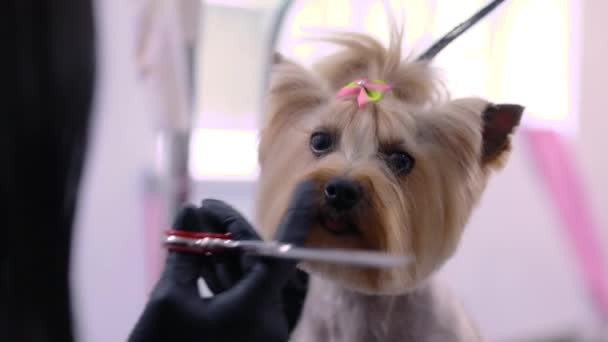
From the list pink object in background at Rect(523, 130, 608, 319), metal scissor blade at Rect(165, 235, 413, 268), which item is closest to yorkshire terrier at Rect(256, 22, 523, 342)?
metal scissor blade at Rect(165, 235, 413, 268)

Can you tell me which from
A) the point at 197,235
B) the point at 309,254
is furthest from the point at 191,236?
the point at 309,254

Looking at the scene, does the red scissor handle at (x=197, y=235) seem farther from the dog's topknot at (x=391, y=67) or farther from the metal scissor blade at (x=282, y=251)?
the dog's topknot at (x=391, y=67)

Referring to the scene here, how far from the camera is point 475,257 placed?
207 cm

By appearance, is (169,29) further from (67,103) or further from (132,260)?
(67,103)

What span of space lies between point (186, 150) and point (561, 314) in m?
1.78

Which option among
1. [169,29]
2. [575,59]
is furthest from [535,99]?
[169,29]

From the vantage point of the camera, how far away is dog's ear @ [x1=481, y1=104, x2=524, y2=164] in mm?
853

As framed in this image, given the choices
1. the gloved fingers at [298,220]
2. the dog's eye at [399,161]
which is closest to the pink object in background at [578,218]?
the dog's eye at [399,161]

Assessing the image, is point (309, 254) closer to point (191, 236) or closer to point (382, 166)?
point (191, 236)

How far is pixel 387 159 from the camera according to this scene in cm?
83

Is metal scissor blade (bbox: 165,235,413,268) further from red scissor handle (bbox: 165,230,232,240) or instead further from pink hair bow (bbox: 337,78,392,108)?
pink hair bow (bbox: 337,78,392,108)

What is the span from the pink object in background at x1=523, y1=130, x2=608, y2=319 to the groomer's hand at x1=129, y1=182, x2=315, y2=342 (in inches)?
72.9

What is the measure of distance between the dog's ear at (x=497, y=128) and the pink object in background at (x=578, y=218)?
1430 millimetres

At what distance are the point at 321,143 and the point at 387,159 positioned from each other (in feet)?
0.30
